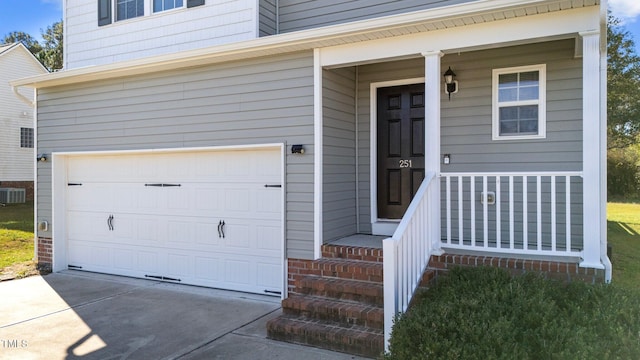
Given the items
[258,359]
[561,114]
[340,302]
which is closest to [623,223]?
[561,114]

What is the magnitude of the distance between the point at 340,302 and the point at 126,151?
4.35 meters

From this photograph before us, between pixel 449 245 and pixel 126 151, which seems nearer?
pixel 449 245

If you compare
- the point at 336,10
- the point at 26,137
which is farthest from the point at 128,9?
the point at 26,137

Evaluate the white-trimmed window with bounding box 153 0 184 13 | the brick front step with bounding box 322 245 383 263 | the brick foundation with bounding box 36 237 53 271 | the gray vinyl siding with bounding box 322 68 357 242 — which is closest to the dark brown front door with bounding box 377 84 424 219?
the gray vinyl siding with bounding box 322 68 357 242

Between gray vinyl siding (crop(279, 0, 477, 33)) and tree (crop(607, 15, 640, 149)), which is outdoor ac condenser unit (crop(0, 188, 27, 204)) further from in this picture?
tree (crop(607, 15, 640, 149))

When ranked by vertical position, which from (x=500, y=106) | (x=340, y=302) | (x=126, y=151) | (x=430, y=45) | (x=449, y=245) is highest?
(x=430, y=45)

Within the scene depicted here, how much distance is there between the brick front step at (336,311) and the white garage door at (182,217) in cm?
129

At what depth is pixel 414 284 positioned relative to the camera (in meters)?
4.64

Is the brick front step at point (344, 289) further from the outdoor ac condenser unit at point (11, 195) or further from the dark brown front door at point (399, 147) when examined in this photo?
the outdoor ac condenser unit at point (11, 195)

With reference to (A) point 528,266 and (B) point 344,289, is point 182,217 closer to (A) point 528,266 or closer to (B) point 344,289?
(B) point 344,289

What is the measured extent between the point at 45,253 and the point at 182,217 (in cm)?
288

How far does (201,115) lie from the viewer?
6.77 metres

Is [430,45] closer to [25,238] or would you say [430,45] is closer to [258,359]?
[258,359]

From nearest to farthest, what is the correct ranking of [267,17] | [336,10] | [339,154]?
[339,154], [336,10], [267,17]
